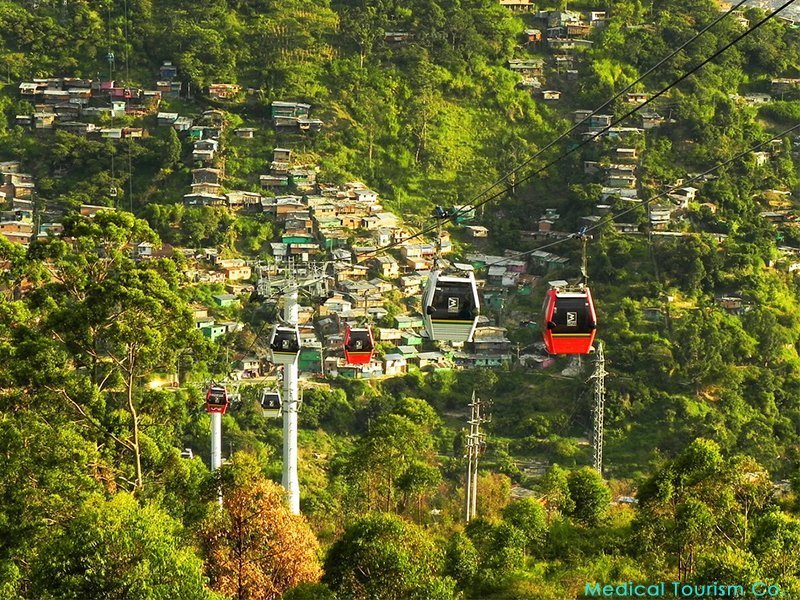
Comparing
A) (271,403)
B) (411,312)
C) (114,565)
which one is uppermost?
(114,565)

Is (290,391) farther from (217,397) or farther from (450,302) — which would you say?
(450,302)

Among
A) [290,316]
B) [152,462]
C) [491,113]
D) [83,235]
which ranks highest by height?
[491,113]

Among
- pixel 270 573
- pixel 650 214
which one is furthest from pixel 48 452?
pixel 650 214

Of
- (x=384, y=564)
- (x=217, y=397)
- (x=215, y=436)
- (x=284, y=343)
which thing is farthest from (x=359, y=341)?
(x=384, y=564)

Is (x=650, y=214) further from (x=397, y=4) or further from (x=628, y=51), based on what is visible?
(x=397, y=4)

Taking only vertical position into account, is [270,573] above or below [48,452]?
below

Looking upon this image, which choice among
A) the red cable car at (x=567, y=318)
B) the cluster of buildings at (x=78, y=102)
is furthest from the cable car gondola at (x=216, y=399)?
the cluster of buildings at (x=78, y=102)
